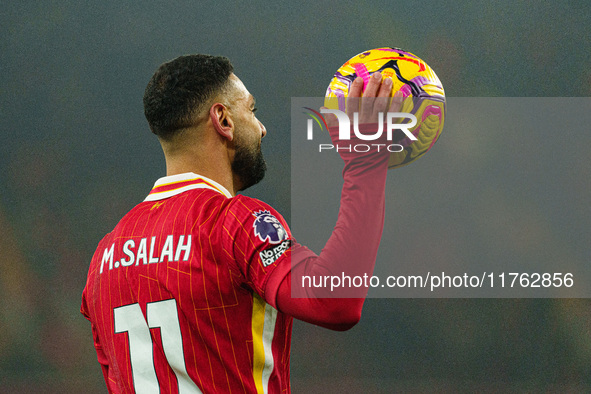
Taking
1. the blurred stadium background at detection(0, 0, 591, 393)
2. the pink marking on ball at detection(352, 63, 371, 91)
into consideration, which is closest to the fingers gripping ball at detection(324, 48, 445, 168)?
the pink marking on ball at detection(352, 63, 371, 91)

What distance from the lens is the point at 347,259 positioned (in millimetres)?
864

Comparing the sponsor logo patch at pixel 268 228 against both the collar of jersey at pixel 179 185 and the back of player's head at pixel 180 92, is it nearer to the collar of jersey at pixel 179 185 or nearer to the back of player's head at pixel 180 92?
the collar of jersey at pixel 179 185

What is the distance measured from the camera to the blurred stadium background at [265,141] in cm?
409

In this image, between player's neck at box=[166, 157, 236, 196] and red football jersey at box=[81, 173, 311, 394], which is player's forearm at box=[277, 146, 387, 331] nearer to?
red football jersey at box=[81, 173, 311, 394]

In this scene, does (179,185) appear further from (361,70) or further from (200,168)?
(361,70)

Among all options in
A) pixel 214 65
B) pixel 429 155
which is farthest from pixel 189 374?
pixel 429 155

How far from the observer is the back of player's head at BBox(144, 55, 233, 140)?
47.0 inches

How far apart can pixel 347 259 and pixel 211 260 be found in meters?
0.25

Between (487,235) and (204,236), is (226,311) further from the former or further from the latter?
(487,235)

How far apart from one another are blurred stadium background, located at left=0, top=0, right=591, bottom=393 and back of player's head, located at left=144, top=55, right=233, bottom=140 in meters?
3.01

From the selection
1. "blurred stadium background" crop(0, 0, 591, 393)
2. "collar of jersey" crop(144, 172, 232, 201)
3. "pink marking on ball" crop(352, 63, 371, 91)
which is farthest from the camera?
"blurred stadium background" crop(0, 0, 591, 393)

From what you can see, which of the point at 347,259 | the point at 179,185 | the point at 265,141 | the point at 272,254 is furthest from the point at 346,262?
the point at 265,141

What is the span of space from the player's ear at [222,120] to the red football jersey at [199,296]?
14 centimetres

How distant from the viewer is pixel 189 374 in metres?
1.01
